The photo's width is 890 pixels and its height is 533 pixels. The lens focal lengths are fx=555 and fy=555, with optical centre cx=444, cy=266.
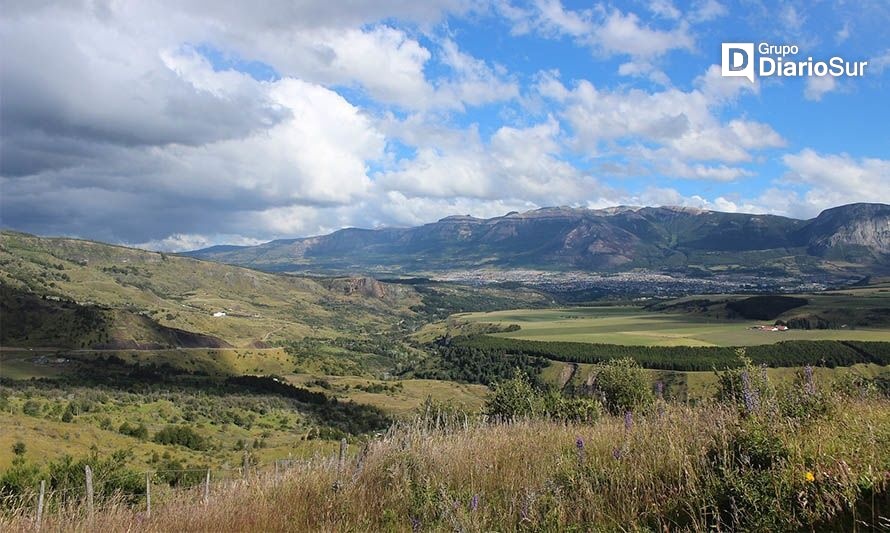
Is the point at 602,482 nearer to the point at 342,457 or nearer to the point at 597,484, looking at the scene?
the point at 597,484

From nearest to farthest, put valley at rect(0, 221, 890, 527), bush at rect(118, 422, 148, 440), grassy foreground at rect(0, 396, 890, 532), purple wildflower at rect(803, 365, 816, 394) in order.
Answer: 1. grassy foreground at rect(0, 396, 890, 532)
2. purple wildflower at rect(803, 365, 816, 394)
3. valley at rect(0, 221, 890, 527)
4. bush at rect(118, 422, 148, 440)

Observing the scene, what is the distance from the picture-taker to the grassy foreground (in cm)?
449

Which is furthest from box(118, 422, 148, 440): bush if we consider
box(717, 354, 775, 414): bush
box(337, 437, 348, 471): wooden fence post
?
box(717, 354, 775, 414): bush

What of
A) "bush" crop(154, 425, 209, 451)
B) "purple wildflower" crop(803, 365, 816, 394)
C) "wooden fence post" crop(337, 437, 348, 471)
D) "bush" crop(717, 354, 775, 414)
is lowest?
"bush" crop(154, 425, 209, 451)

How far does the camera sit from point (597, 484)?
5.70 m

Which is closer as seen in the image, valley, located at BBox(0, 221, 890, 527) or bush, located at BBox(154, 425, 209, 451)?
valley, located at BBox(0, 221, 890, 527)

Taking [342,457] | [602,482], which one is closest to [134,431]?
[342,457]

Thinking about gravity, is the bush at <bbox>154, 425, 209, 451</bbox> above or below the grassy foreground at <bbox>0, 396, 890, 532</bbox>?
below

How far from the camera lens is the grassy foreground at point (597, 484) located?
4.49 metres

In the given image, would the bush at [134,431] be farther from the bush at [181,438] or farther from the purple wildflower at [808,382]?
the purple wildflower at [808,382]

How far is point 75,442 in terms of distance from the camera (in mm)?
46531

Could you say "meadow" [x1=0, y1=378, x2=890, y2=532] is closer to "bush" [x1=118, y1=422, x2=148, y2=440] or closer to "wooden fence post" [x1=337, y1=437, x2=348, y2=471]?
"wooden fence post" [x1=337, y1=437, x2=348, y2=471]

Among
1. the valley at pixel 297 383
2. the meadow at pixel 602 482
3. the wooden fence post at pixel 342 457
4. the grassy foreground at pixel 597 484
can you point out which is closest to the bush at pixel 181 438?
the valley at pixel 297 383


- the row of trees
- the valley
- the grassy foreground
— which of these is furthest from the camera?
the row of trees
